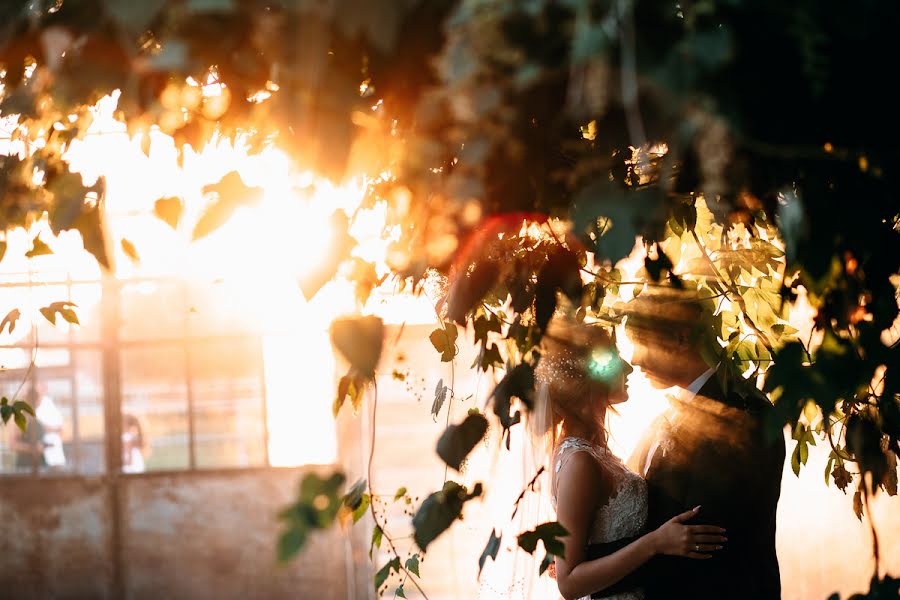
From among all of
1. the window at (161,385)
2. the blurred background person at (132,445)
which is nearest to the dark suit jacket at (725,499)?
the window at (161,385)

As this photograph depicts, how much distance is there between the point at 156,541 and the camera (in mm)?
5418

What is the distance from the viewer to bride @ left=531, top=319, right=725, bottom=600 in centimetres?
181

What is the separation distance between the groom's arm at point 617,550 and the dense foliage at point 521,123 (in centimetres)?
54

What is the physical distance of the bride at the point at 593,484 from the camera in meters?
1.81

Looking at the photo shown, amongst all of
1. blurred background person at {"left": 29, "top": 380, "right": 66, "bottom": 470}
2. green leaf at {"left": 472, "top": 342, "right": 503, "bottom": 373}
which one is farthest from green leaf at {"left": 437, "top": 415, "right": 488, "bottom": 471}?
blurred background person at {"left": 29, "top": 380, "right": 66, "bottom": 470}

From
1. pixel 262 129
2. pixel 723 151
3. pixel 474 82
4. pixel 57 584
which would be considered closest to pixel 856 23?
pixel 723 151

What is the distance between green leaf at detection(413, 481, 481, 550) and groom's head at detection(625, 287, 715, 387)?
958mm

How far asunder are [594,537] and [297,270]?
1.29 metres

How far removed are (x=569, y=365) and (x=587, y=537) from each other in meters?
0.36

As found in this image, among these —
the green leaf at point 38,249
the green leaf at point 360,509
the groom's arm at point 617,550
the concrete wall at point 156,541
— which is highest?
the green leaf at point 38,249

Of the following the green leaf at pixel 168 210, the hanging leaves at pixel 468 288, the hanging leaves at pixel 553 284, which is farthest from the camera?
the hanging leaves at pixel 553 284

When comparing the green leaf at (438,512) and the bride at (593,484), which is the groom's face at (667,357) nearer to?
the bride at (593,484)

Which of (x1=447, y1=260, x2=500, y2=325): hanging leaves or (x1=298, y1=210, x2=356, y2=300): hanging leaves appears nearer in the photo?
(x1=298, y1=210, x2=356, y2=300): hanging leaves

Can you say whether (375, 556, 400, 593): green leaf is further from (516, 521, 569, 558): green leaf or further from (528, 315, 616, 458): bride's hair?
(528, 315, 616, 458): bride's hair
